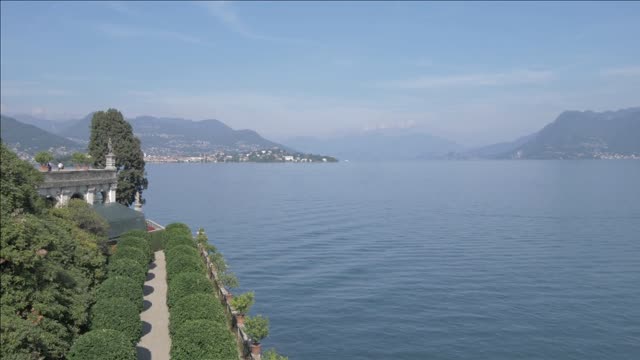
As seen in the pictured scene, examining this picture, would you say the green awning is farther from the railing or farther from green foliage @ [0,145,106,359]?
green foliage @ [0,145,106,359]

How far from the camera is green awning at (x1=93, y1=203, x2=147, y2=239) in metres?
47.2

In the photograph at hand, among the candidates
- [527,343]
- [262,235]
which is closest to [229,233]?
[262,235]

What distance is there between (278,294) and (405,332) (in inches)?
521

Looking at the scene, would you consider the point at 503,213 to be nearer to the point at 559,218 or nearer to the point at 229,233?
the point at 559,218

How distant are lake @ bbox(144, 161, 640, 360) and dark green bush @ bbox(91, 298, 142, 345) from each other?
1303 centimetres

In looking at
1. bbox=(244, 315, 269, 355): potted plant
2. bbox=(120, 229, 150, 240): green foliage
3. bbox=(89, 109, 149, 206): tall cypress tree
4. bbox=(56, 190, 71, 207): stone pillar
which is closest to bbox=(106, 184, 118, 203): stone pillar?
bbox=(89, 109, 149, 206): tall cypress tree

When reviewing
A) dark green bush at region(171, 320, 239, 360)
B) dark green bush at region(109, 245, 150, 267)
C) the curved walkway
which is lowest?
the curved walkway

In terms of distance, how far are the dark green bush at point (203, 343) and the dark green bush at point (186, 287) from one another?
261 inches

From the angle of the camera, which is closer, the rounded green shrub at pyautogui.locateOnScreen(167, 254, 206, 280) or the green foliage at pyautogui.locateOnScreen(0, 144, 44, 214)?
the green foliage at pyautogui.locateOnScreen(0, 144, 44, 214)

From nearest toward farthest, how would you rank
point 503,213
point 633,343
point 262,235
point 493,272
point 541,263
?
1. point 633,343
2. point 493,272
3. point 541,263
4. point 262,235
5. point 503,213

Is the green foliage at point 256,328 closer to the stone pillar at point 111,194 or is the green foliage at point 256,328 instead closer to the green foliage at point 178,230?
the green foliage at point 178,230

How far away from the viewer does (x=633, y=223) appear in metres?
80.8

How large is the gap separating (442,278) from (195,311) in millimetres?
32043

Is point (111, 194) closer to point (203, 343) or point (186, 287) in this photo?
point (186, 287)
